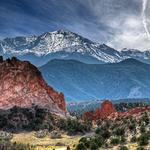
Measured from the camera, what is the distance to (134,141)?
14075cm

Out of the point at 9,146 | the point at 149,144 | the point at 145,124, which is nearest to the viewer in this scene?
the point at 149,144

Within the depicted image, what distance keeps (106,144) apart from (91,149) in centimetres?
799

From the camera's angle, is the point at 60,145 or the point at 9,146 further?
the point at 60,145

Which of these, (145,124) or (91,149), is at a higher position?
(145,124)

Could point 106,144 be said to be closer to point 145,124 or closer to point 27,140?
point 145,124

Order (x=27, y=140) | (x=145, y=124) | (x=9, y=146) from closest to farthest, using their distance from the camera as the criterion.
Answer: (x=9, y=146) → (x=145, y=124) → (x=27, y=140)

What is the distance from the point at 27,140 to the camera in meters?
199

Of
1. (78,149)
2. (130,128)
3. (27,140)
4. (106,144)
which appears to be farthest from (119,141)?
(27,140)

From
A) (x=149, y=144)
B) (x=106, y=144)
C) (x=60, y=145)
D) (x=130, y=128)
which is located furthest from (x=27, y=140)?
(x=149, y=144)

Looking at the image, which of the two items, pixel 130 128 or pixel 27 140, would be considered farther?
pixel 27 140

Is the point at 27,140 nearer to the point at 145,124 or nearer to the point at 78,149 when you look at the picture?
the point at 145,124

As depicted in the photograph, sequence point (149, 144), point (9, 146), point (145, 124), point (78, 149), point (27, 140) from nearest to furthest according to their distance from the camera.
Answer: point (149, 144)
point (78, 149)
point (9, 146)
point (145, 124)
point (27, 140)

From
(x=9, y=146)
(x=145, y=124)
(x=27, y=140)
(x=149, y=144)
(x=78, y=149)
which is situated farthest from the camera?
(x=27, y=140)

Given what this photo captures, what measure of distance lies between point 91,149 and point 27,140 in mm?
→ 71702
